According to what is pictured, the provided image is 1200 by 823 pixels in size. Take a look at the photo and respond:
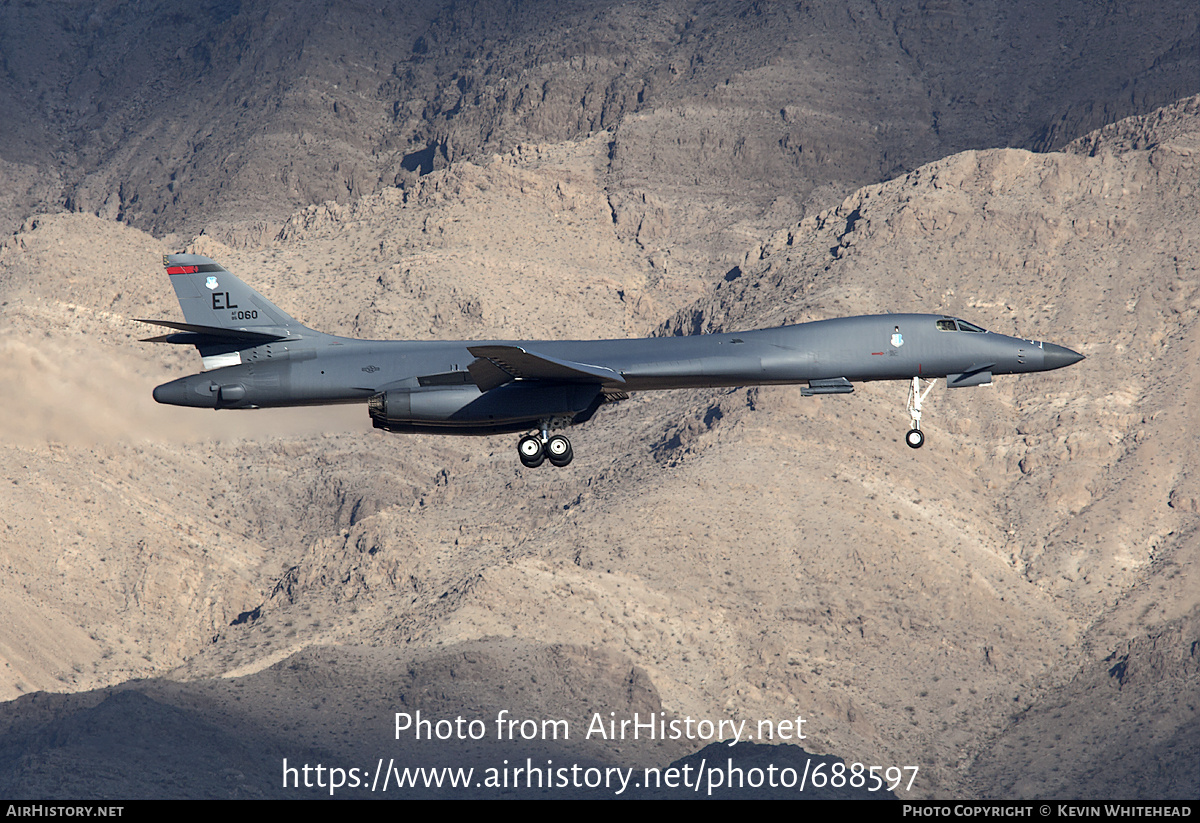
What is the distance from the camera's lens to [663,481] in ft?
318

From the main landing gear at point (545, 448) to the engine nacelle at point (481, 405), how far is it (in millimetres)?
461

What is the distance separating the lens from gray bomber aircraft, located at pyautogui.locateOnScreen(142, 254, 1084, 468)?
46.0 m

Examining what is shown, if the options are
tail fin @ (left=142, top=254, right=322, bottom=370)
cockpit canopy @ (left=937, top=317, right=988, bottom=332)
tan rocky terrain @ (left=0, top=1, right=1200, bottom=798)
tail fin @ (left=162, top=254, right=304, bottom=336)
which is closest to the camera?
cockpit canopy @ (left=937, top=317, right=988, bottom=332)

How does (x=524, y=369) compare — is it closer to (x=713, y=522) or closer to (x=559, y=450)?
(x=559, y=450)

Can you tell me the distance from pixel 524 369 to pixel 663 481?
173 feet

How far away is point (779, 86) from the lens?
154625 mm

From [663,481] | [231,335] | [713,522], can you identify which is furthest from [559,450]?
[663,481]

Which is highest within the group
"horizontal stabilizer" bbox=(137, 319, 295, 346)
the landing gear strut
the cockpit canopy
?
"horizontal stabilizer" bbox=(137, 319, 295, 346)

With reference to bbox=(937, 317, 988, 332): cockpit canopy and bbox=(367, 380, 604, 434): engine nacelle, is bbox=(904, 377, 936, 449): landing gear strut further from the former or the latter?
bbox=(367, 380, 604, 434): engine nacelle

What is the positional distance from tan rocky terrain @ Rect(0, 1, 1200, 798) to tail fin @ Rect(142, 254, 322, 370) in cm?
2350

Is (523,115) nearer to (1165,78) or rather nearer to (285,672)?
(1165,78)

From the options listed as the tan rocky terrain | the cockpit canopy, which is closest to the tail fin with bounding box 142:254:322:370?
the cockpit canopy
